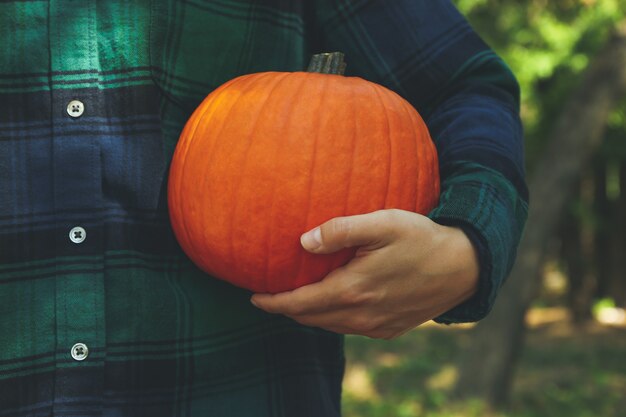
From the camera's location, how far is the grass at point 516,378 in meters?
7.17

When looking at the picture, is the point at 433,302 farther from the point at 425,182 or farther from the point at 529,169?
the point at 529,169

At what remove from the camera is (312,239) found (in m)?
1.16

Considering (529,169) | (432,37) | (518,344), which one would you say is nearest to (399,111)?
(432,37)

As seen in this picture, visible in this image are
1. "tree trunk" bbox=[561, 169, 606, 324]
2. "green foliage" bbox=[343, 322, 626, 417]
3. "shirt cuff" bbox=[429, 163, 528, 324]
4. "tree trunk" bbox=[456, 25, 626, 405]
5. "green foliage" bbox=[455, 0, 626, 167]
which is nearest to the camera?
"shirt cuff" bbox=[429, 163, 528, 324]

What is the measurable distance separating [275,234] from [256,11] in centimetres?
41

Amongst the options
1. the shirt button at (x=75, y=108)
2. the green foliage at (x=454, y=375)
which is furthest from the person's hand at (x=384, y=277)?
the green foliage at (x=454, y=375)

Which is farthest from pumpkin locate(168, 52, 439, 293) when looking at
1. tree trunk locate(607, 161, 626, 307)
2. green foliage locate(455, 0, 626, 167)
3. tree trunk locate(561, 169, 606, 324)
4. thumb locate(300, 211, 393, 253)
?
tree trunk locate(607, 161, 626, 307)

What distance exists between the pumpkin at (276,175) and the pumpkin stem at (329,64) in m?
0.08

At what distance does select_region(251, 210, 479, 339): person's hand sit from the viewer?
1.11 metres

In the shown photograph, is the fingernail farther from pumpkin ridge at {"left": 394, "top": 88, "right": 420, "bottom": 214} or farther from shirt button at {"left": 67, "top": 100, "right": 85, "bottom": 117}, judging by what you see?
shirt button at {"left": 67, "top": 100, "right": 85, "bottom": 117}

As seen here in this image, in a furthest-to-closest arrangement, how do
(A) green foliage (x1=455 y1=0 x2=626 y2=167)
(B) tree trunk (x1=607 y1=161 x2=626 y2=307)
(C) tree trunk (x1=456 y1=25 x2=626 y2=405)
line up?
(B) tree trunk (x1=607 y1=161 x2=626 y2=307) → (A) green foliage (x1=455 y1=0 x2=626 y2=167) → (C) tree trunk (x1=456 y1=25 x2=626 y2=405)

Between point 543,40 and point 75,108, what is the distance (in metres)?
11.4

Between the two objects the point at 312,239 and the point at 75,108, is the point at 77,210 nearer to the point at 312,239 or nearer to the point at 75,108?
the point at 75,108

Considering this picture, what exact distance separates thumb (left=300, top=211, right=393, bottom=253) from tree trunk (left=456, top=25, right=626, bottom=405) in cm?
584
